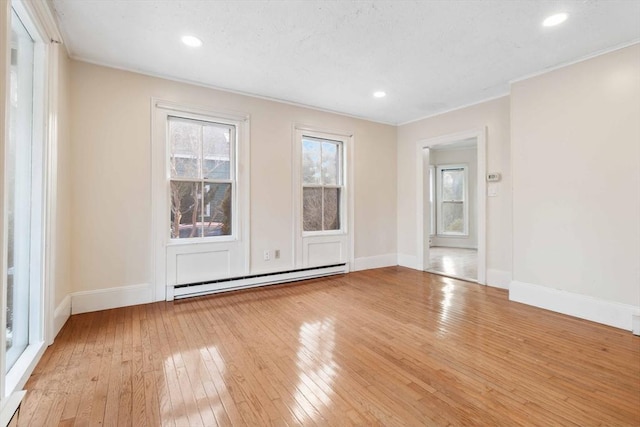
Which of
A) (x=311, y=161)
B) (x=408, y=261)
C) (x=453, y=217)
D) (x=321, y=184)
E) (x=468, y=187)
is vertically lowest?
(x=408, y=261)

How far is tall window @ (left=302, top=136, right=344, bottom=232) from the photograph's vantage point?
4469 millimetres

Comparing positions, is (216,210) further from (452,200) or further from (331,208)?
(452,200)

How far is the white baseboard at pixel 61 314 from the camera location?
7.89 ft

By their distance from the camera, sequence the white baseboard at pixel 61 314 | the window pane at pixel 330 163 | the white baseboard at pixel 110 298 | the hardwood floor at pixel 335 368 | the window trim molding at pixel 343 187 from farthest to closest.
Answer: the window pane at pixel 330 163 → the window trim molding at pixel 343 187 → the white baseboard at pixel 110 298 → the white baseboard at pixel 61 314 → the hardwood floor at pixel 335 368

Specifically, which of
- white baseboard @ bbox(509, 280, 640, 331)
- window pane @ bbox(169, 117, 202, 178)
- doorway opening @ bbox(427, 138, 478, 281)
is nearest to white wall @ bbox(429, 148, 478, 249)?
doorway opening @ bbox(427, 138, 478, 281)

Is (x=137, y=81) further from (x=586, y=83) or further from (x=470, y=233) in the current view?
(x=470, y=233)

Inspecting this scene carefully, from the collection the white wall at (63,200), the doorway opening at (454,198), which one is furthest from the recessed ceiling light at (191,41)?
the doorway opening at (454,198)

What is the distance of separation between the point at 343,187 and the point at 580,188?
2.95 metres

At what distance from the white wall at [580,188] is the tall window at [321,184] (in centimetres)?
247

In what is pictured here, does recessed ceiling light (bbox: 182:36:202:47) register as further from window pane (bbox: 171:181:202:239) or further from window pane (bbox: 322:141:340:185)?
window pane (bbox: 322:141:340:185)

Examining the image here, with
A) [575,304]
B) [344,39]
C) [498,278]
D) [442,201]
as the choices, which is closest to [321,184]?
[344,39]

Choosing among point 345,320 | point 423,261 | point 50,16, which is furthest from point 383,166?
point 50,16

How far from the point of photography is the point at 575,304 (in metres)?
2.93

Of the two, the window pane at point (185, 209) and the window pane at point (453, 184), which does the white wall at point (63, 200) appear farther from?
the window pane at point (453, 184)
